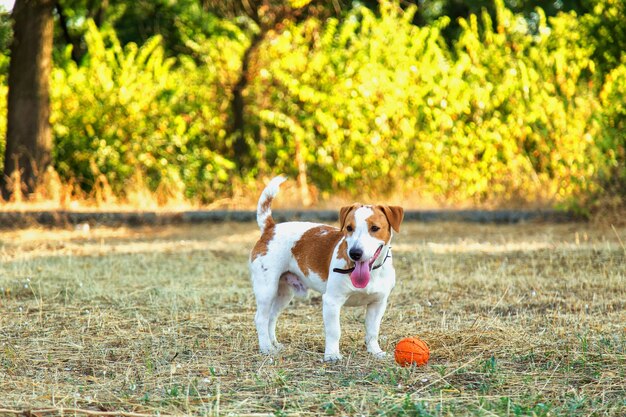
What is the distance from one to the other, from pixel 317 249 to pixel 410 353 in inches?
38.5

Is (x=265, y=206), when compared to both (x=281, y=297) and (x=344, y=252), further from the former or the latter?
(x=344, y=252)

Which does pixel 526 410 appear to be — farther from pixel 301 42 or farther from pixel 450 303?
pixel 301 42

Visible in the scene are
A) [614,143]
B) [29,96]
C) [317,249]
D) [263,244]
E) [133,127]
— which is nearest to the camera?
[317,249]

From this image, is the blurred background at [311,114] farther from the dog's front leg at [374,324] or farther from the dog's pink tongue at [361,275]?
the dog's pink tongue at [361,275]

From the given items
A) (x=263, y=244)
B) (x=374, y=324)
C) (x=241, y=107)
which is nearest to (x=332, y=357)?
(x=374, y=324)

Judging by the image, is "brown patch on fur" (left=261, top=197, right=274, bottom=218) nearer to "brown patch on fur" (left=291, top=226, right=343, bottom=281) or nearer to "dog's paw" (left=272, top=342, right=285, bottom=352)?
"brown patch on fur" (left=291, top=226, right=343, bottom=281)

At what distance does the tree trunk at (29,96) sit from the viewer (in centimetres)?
1394

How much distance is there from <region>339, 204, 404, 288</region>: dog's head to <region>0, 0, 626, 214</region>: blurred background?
8.02 m

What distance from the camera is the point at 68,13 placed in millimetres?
22797

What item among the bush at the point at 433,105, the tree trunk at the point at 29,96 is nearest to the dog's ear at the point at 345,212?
the bush at the point at 433,105

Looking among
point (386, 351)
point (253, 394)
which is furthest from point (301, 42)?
point (253, 394)

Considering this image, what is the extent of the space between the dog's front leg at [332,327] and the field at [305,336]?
0.11 meters

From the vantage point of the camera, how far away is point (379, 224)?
495cm

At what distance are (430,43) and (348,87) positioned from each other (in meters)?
1.48
